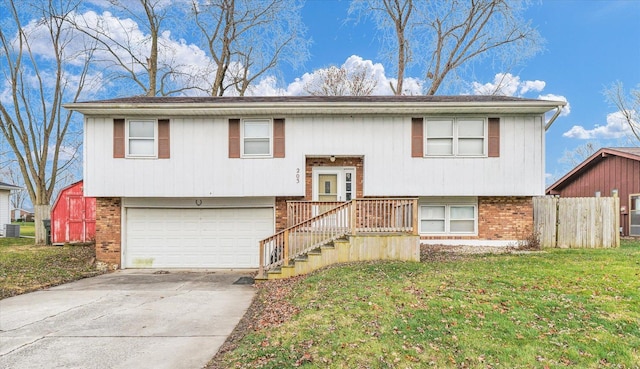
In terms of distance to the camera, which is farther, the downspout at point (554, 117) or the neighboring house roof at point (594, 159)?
the neighboring house roof at point (594, 159)

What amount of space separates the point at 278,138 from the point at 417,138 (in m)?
4.41

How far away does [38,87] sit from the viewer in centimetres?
1877

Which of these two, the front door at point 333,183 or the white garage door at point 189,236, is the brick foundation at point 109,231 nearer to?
the white garage door at point 189,236

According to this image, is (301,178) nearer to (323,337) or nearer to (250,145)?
(250,145)

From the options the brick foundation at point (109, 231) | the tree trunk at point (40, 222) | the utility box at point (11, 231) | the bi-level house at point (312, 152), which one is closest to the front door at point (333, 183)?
the bi-level house at point (312, 152)

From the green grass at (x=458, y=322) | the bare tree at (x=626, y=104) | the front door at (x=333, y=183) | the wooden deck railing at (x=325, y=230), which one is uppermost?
the bare tree at (x=626, y=104)

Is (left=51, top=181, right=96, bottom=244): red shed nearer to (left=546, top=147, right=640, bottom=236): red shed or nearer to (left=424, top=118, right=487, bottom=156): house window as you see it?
(left=424, top=118, right=487, bottom=156): house window

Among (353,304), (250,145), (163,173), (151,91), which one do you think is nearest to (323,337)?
(353,304)

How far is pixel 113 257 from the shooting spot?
476 inches

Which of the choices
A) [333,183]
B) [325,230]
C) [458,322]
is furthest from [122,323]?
[333,183]

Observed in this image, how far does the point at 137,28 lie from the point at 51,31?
13.6 feet

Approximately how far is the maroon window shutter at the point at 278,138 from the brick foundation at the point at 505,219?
259 inches

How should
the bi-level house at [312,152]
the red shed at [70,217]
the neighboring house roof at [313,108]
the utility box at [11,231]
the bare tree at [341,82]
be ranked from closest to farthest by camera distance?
the neighboring house roof at [313,108] < the bi-level house at [312,152] < the red shed at [70,217] < the utility box at [11,231] < the bare tree at [341,82]

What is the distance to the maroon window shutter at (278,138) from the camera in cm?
1163
